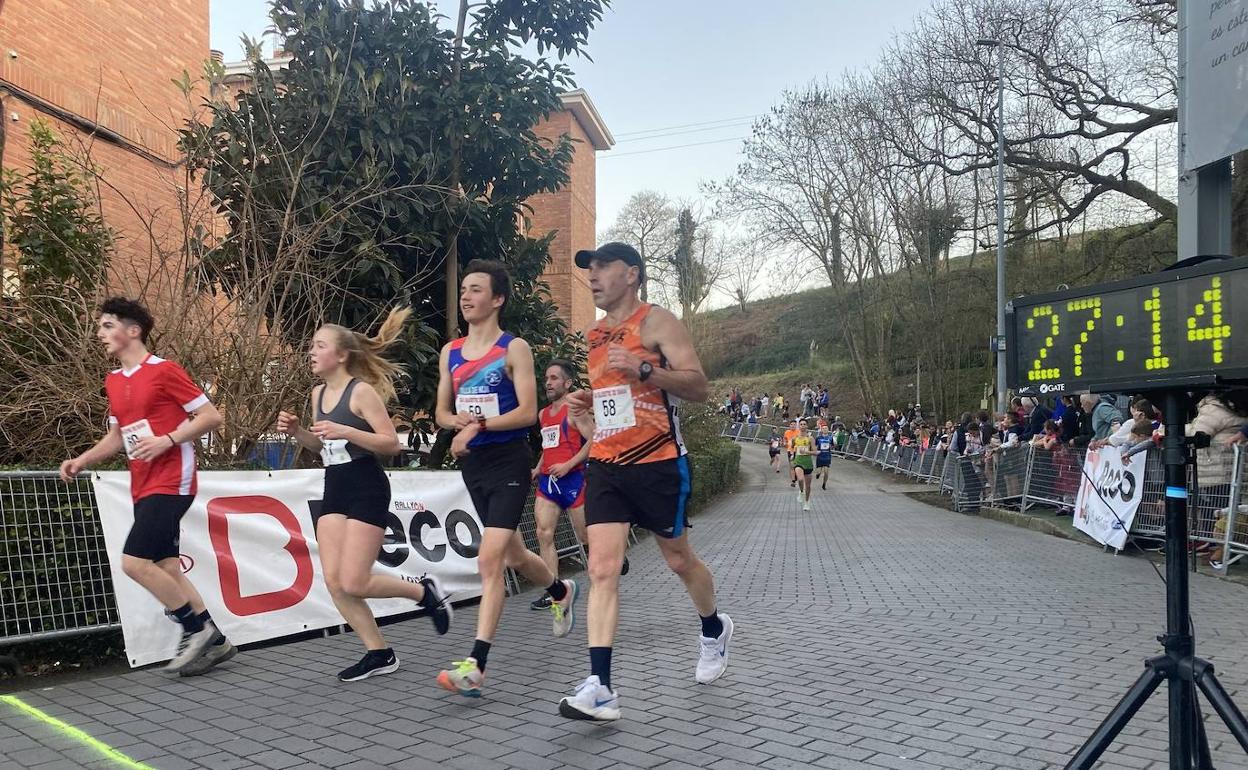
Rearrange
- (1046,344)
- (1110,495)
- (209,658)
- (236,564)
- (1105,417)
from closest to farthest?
(1046,344), (209,658), (236,564), (1110,495), (1105,417)

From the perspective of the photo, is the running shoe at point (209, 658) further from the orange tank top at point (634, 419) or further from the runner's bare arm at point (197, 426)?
the orange tank top at point (634, 419)

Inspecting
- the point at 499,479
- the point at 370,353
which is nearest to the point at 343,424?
the point at 370,353

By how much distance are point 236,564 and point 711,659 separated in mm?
3009

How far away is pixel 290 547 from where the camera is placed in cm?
602

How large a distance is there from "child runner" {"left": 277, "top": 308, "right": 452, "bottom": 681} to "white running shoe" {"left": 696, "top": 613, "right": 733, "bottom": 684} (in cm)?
167

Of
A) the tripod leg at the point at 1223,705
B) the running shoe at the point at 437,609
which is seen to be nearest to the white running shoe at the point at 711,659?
the running shoe at the point at 437,609

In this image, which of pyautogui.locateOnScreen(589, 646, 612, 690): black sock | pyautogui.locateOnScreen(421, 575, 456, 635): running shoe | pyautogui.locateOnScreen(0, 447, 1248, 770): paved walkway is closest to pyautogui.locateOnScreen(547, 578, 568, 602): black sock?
pyautogui.locateOnScreen(0, 447, 1248, 770): paved walkway

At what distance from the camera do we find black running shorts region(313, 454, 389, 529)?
15.5ft

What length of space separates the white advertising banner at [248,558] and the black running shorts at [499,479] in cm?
180

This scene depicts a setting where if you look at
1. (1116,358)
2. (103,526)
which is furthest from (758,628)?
→ (103,526)

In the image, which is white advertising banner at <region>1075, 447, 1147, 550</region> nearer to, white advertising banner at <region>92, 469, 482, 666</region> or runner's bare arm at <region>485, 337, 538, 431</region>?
runner's bare arm at <region>485, 337, 538, 431</region>

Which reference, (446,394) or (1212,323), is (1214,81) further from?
(446,394)

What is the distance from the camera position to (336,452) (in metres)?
4.75

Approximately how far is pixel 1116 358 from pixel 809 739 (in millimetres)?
1925
